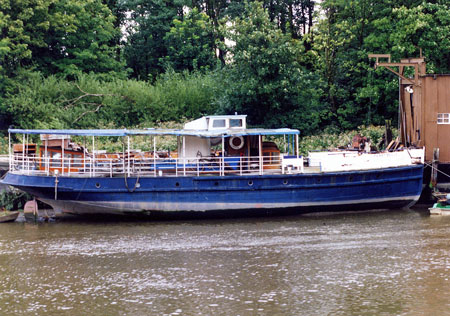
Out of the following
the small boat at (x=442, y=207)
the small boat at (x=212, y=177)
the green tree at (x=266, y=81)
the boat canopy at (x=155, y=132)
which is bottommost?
the small boat at (x=442, y=207)

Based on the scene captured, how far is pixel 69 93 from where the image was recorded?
39531 mm

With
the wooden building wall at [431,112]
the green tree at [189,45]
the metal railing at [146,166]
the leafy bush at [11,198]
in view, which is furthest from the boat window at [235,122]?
the green tree at [189,45]

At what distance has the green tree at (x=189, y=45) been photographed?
47.6 m

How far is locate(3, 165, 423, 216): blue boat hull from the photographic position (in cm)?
2412

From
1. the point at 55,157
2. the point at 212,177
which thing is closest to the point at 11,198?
the point at 55,157

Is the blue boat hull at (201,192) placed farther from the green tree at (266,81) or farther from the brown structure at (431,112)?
the green tree at (266,81)

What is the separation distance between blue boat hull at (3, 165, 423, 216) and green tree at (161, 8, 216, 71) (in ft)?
78.5

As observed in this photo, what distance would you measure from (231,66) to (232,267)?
21.8 metres

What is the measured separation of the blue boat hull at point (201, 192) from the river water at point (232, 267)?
0.85 metres

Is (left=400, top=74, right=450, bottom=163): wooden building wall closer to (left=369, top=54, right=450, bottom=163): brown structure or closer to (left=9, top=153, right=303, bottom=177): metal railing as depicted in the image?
(left=369, top=54, right=450, bottom=163): brown structure

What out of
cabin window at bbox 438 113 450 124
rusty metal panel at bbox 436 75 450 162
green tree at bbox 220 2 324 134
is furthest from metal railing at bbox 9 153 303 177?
Answer: green tree at bbox 220 2 324 134

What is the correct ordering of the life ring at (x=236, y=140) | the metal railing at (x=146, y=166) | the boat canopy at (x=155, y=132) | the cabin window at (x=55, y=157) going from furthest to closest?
the life ring at (x=236, y=140) < the cabin window at (x=55, y=157) < the metal railing at (x=146, y=166) < the boat canopy at (x=155, y=132)

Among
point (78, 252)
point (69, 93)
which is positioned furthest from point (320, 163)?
point (69, 93)

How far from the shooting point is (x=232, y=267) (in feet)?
56.0
